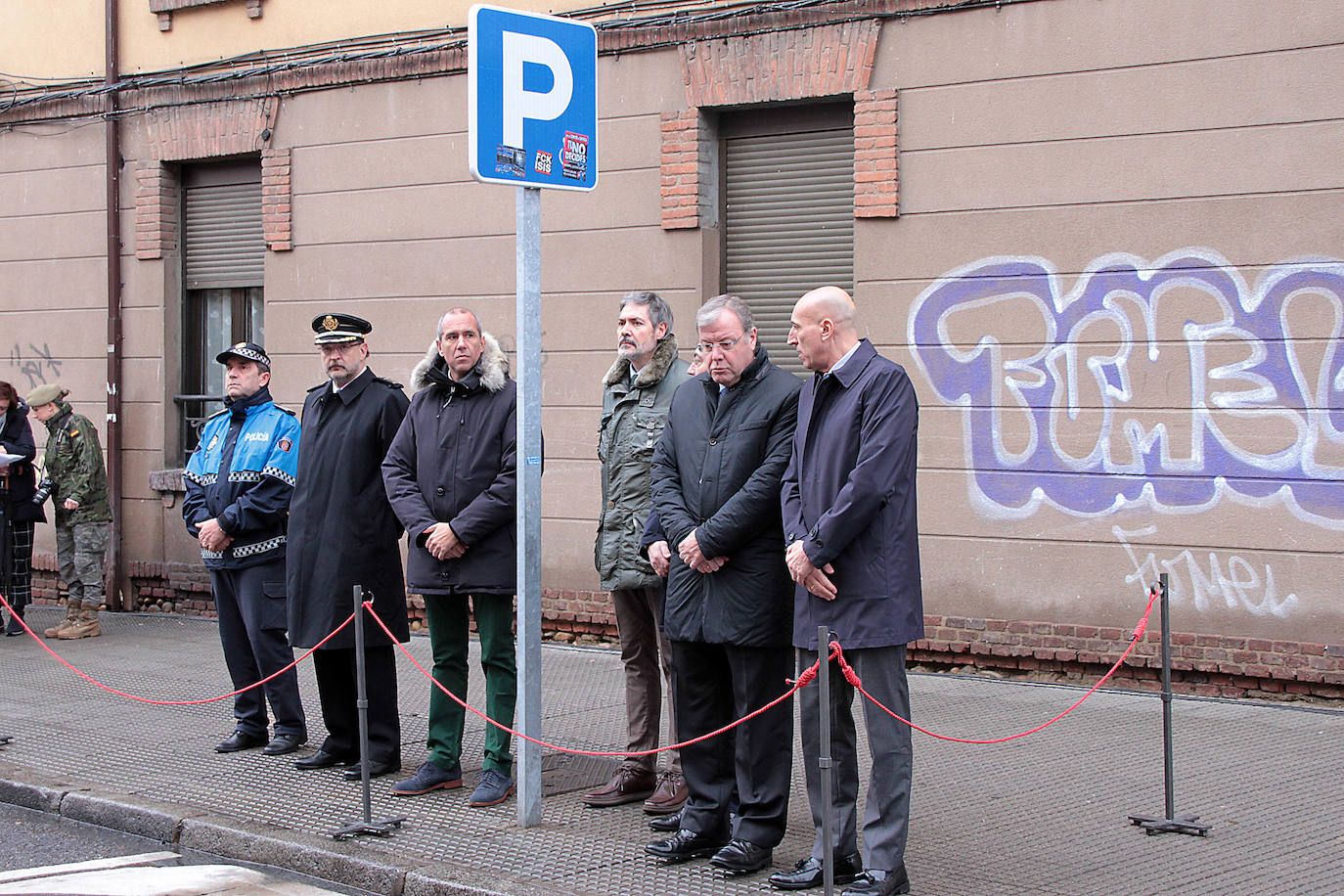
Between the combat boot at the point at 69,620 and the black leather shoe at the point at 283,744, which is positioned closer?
the black leather shoe at the point at 283,744

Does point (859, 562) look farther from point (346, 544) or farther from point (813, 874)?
point (346, 544)

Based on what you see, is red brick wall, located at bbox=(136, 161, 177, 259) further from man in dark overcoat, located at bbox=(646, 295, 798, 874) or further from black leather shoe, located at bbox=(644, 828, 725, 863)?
black leather shoe, located at bbox=(644, 828, 725, 863)

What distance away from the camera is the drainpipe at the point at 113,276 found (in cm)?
1278

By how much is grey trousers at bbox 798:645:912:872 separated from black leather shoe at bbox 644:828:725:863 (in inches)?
19.3

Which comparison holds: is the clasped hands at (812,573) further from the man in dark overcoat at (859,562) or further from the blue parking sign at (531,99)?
the blue parking sign at (531,99)

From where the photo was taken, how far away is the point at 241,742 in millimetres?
7395

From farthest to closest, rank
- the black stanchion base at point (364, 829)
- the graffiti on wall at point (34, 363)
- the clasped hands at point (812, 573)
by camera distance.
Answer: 1. the graffiti on wall at point (34, 363)
2. the black stanchion base at point (364, 829)
3. the clasped hands at point (812, 573)

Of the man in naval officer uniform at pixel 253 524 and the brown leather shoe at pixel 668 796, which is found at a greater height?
the man in naval officer uniform at pixel 253 524

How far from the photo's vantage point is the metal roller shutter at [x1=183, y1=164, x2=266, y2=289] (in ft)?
41.1

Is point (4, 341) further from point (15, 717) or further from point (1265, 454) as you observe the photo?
point (1265, 454)

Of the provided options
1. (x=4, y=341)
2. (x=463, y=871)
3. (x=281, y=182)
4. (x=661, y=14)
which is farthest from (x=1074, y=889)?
(x=4, y=341)

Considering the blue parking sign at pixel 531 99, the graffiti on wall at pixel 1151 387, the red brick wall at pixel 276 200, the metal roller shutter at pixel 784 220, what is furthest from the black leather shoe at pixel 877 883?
the red brick wall at pixel 276 200

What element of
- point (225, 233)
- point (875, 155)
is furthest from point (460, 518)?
point (225, 233)

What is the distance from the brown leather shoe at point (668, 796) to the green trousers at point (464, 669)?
0.70 m
